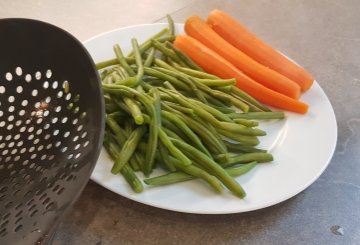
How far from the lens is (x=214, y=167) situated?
755 mm

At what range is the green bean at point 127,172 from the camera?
724 mm

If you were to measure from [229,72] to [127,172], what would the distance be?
1.24 feet

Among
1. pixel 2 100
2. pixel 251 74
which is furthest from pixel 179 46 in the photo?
pixel 2 100

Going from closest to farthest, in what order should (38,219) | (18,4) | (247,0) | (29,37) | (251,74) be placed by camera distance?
(38,219) < (29,37) < (251,74) < (18,4) < (247,0)

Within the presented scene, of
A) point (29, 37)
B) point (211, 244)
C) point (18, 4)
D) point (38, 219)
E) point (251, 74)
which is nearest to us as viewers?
point (38, 219)

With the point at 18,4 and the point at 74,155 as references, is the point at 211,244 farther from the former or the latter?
the point at 18,4

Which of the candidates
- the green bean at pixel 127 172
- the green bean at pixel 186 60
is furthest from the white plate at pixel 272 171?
the green bean at pixel 186 60

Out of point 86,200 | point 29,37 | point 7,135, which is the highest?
point 29,37

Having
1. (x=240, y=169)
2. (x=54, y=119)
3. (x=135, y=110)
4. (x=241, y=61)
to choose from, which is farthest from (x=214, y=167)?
(x=241, y=61)

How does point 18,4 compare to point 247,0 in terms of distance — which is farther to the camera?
point 247,0

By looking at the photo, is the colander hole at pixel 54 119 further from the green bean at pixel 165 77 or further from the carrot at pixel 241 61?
the carrot at pixel 241 61

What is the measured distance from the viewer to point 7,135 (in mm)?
652

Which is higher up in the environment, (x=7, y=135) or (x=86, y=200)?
(x=7, y=135)

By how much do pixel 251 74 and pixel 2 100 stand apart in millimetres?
554
